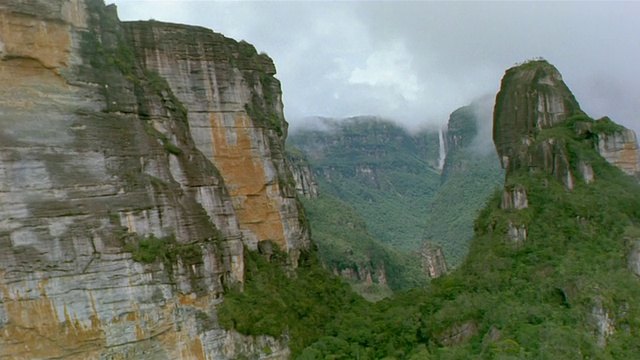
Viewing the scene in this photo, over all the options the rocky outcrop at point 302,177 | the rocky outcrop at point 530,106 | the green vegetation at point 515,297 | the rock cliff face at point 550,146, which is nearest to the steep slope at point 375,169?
the rocky outcrop at point 302,177

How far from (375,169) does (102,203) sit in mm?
121240

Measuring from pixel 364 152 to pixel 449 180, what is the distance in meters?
31.7

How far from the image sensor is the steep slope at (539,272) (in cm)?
2020

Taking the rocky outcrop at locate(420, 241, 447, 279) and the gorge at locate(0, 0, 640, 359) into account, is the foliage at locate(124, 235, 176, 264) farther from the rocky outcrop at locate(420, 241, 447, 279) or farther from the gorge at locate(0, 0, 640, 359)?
the rocky outcrop at locate(420, 241, 447, 279)

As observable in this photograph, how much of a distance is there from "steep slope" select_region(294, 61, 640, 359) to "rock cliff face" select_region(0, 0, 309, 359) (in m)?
6.84

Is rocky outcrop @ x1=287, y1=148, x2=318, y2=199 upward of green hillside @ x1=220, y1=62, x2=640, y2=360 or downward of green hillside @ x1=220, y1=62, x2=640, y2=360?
upward

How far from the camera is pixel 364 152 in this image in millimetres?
140625

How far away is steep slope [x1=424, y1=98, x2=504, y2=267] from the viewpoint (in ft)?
298

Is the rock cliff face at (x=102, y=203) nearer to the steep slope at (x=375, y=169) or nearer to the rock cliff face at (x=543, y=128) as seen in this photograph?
the rock cliff face at (x=543, y=128)

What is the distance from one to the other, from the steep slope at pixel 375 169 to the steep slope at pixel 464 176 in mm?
12532

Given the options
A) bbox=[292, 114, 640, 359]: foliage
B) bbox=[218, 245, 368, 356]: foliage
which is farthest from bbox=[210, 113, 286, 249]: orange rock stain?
bbox=[292, 114, 640, 359]: foliage

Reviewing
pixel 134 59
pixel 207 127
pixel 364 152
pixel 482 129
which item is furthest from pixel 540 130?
pixel 364 152

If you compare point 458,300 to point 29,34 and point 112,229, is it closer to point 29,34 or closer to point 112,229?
point 112,229

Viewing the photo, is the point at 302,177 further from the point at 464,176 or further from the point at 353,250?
the point at 464,176
